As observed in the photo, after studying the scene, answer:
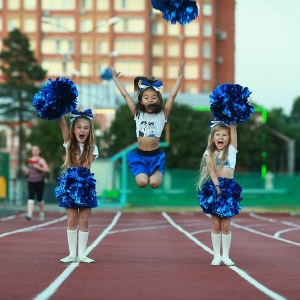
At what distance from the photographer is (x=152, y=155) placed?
13422 mm

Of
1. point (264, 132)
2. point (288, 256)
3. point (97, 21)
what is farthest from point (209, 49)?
point (288, 256)

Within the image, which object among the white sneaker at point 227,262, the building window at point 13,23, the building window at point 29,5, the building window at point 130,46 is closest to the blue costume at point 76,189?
the white sneaker at point 227,262

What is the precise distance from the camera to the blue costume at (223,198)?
13.0 metres

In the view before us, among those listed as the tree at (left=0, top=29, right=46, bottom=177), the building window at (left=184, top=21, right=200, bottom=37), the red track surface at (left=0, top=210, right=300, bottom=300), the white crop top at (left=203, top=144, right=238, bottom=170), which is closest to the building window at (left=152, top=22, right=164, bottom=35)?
the building window at (left=184, top=21, right=200, bottom=37)

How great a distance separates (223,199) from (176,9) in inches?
93.9

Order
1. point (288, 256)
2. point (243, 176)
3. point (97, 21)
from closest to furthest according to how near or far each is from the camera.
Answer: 1. point (288, 256)
2. point (243, 176)
3. point (97, 21)

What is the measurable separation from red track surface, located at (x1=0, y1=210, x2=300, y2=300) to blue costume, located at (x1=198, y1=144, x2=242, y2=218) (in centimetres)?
68

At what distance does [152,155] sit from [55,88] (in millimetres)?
1464

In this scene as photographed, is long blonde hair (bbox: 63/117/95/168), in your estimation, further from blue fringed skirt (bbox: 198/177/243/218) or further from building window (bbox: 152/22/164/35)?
building window (bbox: 152/22/164/35)

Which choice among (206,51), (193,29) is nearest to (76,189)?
(193,29)

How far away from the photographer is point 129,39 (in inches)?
5974

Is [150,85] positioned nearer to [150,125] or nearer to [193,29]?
[150,125]

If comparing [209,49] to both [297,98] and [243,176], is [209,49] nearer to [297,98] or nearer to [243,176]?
[297,98]

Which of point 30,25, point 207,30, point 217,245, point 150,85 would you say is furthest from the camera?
point 207,30
